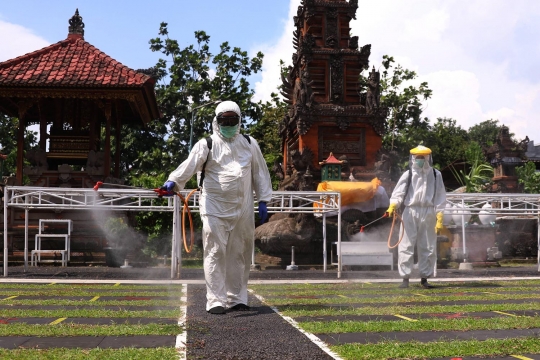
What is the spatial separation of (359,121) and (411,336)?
23.7 m

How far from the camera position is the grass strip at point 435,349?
195 inches

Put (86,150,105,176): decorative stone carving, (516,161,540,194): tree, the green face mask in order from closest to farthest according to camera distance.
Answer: the green face mask → (86,150,105,176): decorative stone carving → (516,161,540,194): tree

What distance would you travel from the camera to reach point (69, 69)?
25172mm

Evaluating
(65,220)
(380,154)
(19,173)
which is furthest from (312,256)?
(19,173)

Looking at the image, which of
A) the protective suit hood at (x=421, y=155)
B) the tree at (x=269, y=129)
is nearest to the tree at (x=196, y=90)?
the tree at (x=269, y=129)

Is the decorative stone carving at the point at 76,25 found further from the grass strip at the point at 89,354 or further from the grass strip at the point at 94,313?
the grass strip at the point at 89,354

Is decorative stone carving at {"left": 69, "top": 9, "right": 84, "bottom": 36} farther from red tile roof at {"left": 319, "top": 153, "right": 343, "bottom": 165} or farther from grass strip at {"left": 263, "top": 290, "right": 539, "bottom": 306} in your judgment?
grass strip at {"left": 263, "top": 290, "right": 539, "bottom": 306}

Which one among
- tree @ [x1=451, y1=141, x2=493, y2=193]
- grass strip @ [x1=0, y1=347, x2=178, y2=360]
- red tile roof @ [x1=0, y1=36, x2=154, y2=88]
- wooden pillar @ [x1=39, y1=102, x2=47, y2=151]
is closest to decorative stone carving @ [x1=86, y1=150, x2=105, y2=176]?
wooden pillar @ [x1=39, y1=102, x2=47, y2=151]

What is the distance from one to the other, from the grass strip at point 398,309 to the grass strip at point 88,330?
1.74 metres

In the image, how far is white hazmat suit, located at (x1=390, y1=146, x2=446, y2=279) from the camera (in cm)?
1259

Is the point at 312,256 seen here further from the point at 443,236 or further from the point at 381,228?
the point at 443,236

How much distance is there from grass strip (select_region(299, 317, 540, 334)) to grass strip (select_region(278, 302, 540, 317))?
0.91 m

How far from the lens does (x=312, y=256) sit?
2411 cm

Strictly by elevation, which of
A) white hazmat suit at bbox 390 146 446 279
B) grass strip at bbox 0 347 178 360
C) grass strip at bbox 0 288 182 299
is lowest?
grass strip at bbox 0 288 182 299
